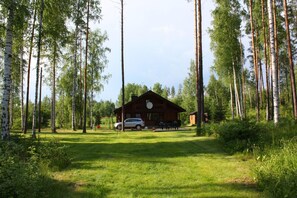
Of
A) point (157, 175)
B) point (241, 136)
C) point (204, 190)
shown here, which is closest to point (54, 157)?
point (157, 175)

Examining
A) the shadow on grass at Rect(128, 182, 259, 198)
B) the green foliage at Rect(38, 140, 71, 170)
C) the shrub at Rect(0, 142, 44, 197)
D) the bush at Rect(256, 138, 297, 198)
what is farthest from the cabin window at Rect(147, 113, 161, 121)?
the shrub at Rect(0, 142, 44, 197)

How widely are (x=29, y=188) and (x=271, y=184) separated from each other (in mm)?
5071

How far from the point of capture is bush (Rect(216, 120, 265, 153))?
10886 millimetres

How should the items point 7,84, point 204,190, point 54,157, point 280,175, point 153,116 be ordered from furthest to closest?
point 153,116, point 7,84, point 54,157, point 204,190, point 280,175

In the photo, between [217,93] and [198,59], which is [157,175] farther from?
[217,93]

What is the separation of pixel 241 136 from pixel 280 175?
5.23 metres

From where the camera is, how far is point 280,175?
21.3 feet

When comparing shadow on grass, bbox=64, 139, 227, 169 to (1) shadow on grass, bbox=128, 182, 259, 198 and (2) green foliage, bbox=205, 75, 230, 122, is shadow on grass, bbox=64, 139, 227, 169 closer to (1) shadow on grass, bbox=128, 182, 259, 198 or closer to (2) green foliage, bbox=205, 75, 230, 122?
(1) shadow on grass, bbox=128, 182, 259, 198

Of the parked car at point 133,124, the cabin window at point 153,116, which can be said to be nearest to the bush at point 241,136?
the parked car at point 133,124

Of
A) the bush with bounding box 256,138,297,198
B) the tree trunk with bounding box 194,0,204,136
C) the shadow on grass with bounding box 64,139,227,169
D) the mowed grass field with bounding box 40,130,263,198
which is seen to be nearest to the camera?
the bush with bounding box 256,138,297,198

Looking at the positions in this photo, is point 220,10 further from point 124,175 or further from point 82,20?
point 124,175

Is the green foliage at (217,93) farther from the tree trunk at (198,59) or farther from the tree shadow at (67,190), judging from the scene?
the tree shadow at (67,190)

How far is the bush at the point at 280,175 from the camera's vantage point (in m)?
5.95

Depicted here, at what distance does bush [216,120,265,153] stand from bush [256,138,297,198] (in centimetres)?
285
